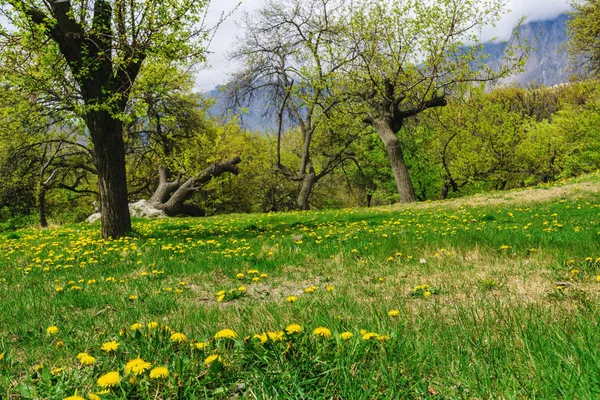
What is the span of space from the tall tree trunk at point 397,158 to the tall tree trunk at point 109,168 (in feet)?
46.7

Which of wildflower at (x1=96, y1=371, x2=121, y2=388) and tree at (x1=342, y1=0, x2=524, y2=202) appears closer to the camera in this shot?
wildflower at (x1=96, y1=371, x2=121, y2=388)

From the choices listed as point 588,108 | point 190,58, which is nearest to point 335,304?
point 190,58

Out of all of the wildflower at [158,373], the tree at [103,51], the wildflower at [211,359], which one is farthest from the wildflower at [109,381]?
the tree at [103,51]

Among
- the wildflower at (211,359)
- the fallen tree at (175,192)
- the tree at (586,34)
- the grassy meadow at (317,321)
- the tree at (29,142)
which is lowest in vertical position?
the grassy meadow at (317,321)

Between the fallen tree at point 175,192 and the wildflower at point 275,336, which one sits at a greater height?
the fallen tree at point 175,192

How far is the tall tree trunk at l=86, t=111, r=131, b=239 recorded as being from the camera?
32.1ft

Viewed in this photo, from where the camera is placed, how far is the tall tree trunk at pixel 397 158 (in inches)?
805

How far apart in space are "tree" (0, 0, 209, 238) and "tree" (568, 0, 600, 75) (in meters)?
22.7

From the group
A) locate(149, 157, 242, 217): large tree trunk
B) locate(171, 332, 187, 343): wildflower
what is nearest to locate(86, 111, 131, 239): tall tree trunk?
locate(171, 332, 187, 343): wildflower

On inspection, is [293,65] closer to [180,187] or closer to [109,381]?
[180,187]

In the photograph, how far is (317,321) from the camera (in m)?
2.62

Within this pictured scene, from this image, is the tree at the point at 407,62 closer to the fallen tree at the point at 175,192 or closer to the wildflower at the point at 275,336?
the fallen tree at the point at 175,192

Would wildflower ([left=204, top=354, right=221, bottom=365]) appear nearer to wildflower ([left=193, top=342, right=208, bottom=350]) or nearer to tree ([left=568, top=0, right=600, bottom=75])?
wildflower ([left=193, top=342, right=208, bottom=350])

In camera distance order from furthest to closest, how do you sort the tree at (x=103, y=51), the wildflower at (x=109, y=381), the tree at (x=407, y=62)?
1. the tree at (x=407, y=62)
2. the tree at (x=103, y=51)
3. the wildflower at (x=109, y=381)
